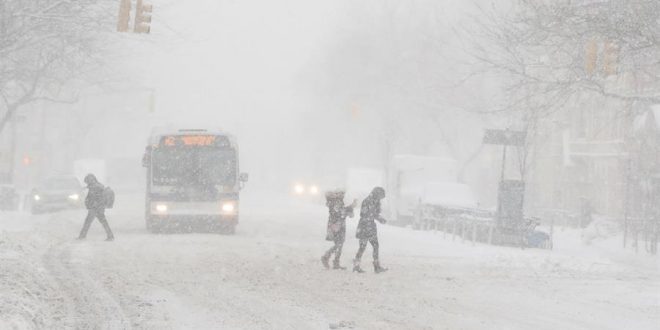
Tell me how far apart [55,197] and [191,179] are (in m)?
15.0

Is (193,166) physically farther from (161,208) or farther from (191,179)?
(161,208)

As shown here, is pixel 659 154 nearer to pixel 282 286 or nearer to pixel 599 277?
pixel 599 277

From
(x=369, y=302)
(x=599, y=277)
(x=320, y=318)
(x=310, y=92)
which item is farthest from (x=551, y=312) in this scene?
(x=310, y=92)

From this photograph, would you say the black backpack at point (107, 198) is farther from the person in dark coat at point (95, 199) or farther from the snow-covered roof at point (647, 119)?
the snow-covered roof at point (647, 119)

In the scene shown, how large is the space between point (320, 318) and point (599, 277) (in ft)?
27.5

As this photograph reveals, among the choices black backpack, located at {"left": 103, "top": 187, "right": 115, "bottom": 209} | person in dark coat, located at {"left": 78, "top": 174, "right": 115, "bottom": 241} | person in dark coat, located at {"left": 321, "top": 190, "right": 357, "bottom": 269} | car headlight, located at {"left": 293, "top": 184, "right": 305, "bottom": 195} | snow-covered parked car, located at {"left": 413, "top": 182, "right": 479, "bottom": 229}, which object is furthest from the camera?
car headlight, located at {"left": 293, "top": 184, "right": 305, "bottom": 195}

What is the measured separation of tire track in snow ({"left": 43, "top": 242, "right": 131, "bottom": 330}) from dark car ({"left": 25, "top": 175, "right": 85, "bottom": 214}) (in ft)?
67.7

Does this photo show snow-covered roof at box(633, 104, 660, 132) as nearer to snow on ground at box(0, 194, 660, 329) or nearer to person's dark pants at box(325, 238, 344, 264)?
snow on ground at box(0, 194, 660, 329)

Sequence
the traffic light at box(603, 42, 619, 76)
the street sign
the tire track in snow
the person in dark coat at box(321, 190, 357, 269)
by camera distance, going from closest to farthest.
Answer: the tire track in snow → the person in dark coat at box(321, 190, 357, 269) → the traffic light at box(603, 42, 619, 76) → the street sign

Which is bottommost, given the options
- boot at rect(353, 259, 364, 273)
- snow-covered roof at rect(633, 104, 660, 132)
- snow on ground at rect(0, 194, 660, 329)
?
snow on ground at rect(0, 194, 660, 329)

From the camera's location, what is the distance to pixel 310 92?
278 feet

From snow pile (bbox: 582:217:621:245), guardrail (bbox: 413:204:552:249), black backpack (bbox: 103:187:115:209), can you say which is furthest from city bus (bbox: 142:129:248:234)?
snow pile (bbox: 582:217:621:245)

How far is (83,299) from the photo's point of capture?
12133 mm

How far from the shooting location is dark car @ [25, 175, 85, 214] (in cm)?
3700
